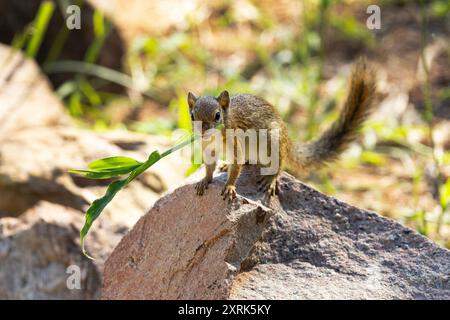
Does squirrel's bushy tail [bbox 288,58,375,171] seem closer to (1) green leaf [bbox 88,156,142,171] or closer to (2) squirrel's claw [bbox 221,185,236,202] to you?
(2) squirrel's claw [bbox 221,185,236,202]

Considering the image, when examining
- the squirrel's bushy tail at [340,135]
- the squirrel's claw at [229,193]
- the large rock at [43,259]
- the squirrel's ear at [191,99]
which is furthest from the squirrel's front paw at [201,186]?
the large rock at [43,259]

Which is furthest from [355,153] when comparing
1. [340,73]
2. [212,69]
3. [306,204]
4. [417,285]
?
[417,285]

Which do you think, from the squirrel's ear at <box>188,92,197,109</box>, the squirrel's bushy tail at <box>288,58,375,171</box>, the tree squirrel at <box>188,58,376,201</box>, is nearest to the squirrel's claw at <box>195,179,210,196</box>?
the tree squirrel at <box>188,58,376,201</box>

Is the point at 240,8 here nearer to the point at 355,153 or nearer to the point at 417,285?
the point at 355,153

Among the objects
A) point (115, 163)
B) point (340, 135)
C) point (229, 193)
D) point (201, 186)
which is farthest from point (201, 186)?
point (340, 135)

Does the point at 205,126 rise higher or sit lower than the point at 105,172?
higher

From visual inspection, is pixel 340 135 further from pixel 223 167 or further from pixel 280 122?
pixel 223 167
